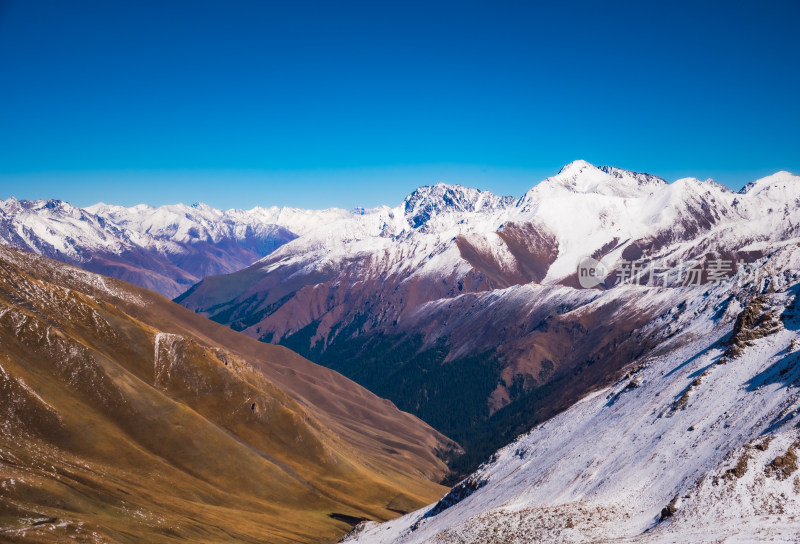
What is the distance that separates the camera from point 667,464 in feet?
265

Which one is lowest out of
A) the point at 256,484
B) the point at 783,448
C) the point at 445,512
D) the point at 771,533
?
the point at 256,484

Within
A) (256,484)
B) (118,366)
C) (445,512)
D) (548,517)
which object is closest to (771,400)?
(548,517)

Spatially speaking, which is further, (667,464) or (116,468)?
(116,468)

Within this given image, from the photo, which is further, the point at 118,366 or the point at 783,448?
the point at 118,366

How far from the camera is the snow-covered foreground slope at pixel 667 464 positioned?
61125mm

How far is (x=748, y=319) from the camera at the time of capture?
11950cm

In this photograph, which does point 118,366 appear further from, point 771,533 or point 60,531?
point 771,533

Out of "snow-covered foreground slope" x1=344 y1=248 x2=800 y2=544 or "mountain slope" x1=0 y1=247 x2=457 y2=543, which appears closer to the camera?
"snow-covered foreground slope" x1=344 y1=248 x2=800 y2=544

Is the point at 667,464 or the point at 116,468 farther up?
the point at 667,464

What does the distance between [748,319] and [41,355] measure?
186 m

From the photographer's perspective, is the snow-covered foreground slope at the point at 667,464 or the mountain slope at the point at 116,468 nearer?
the snow-covered foreground slope at the point at 667,464

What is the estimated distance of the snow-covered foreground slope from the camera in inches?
2406

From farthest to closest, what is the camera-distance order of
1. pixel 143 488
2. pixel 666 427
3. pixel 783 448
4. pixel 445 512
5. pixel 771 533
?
pixel 143 488, pixel 445 512, pixel 666 427, pixel 783 448, pixel 771 533

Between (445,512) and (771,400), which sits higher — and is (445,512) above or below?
below
